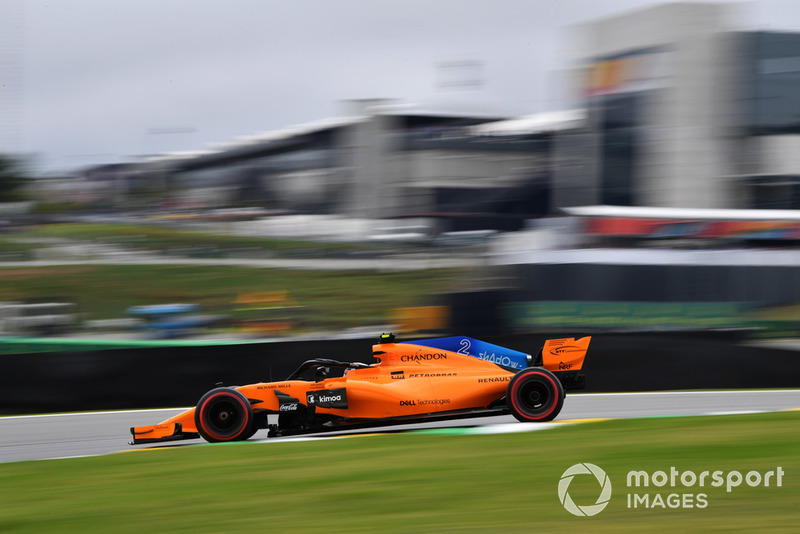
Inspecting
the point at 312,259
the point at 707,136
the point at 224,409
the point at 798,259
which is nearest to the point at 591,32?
the point at 707,136

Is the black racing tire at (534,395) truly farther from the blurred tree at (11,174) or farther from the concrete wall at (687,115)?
the blurred tree at (11,174)

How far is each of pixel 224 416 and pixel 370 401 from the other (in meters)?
1.29

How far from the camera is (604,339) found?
11.2 m

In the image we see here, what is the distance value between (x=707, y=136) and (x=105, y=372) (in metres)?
22.0

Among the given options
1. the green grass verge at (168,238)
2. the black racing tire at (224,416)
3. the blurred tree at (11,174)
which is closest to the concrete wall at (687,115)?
the green grass verge at (168,238)

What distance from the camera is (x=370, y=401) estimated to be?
7.45m

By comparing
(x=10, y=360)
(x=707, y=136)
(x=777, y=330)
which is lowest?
(x=777, y=330)

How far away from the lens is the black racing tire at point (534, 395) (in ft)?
24.5

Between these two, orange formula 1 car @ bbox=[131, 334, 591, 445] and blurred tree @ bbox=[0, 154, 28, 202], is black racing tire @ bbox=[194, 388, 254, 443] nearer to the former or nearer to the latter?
orange formula 1 car @ bbox=[131, 334, 591, 445]

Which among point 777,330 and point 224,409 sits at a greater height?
point 224,409

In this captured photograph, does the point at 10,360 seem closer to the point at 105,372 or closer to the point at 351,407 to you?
the point at 105,372

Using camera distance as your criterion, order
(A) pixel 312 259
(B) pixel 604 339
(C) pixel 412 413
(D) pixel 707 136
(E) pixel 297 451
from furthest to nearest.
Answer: (D) pixel 707 136 < (A) pixel 312 259 < (B) pixel 604 339 < (C) pixel 412 413 < (E) pixel 297 451

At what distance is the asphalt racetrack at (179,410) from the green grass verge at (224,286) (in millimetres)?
7990

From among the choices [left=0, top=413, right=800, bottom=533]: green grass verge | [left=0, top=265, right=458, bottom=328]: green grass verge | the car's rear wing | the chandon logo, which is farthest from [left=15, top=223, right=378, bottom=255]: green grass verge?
[left=0, top=413, right=800, bottom=533]: green grass verge
